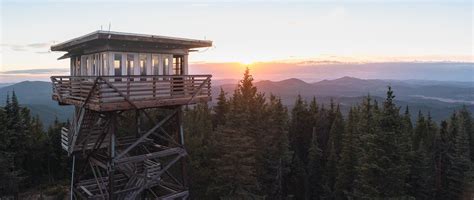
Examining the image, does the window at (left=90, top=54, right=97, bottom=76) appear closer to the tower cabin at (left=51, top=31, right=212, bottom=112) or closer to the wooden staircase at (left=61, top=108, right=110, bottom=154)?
the tower cabin at (left=51, top=31, right=212, bottom=112)

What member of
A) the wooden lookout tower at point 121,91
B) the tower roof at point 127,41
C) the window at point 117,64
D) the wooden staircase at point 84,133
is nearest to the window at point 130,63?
the wooden lookout tower at point 121,91

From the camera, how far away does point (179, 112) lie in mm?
17766

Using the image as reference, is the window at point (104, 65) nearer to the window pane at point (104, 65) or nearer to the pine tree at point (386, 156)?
the window pane at point (104, 65)

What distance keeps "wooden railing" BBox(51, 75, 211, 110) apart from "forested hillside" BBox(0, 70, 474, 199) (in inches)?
338

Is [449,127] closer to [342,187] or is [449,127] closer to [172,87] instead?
[342,187]

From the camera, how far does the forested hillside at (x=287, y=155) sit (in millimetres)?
22500

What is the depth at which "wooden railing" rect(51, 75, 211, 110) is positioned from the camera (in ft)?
44.9

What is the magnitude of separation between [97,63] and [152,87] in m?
3.00

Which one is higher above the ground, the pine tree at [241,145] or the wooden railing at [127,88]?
the wooden railing at [127,88]

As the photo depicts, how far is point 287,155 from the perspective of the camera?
123 feet

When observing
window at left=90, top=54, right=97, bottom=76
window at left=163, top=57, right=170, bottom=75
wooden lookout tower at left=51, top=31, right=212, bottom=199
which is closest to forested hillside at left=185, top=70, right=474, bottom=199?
wooden lookout tower at left=51, top=31, right=212, bottom=199

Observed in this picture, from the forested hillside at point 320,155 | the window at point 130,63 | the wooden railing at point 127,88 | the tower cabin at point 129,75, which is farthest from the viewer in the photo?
the forested hillside at point 320,155

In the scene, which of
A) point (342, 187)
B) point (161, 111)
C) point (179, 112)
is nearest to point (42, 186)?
point (161, 111)

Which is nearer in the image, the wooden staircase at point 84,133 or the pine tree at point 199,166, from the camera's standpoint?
the wooden staircase at point 84,133
